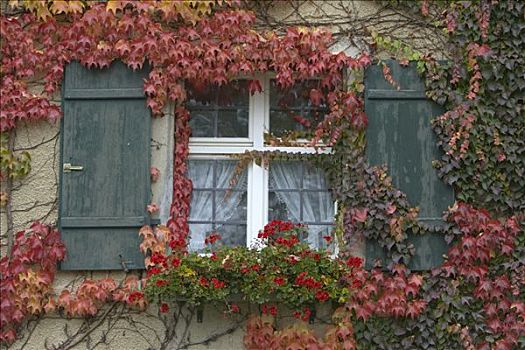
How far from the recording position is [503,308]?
5754 millimetres

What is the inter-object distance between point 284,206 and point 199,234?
0.61 m

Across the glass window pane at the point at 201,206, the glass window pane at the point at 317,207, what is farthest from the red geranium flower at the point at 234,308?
the glass window pane at the point at 317,207

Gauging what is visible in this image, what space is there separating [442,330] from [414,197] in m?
0.87

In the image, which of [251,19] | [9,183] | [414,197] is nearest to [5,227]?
[9,183]

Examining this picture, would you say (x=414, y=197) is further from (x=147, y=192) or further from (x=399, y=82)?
(x=147, y=192)

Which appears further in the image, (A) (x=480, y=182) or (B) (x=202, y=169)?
(B) (x=202, y=169)

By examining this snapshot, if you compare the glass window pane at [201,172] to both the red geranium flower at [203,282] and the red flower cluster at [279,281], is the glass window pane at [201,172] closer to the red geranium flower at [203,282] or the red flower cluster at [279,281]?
the red geranium flower at [203,282]

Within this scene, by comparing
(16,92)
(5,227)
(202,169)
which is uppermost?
(16,92)

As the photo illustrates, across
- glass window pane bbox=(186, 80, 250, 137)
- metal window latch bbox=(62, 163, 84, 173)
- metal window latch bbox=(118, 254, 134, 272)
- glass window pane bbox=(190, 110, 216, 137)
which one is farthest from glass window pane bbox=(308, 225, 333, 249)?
metal window latch bbox=(62, 163, 84, 173)

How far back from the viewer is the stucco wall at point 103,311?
230 inches

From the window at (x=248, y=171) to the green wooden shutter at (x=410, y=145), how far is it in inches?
18.1

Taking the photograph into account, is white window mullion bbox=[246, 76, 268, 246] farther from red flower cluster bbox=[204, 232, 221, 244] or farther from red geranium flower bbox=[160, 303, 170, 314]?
red geranium flower bbox=[160, 303, 170, 314]

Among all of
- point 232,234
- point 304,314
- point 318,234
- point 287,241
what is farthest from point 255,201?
point 304,314

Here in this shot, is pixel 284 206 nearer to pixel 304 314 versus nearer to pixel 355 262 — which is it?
pixel 355 262
